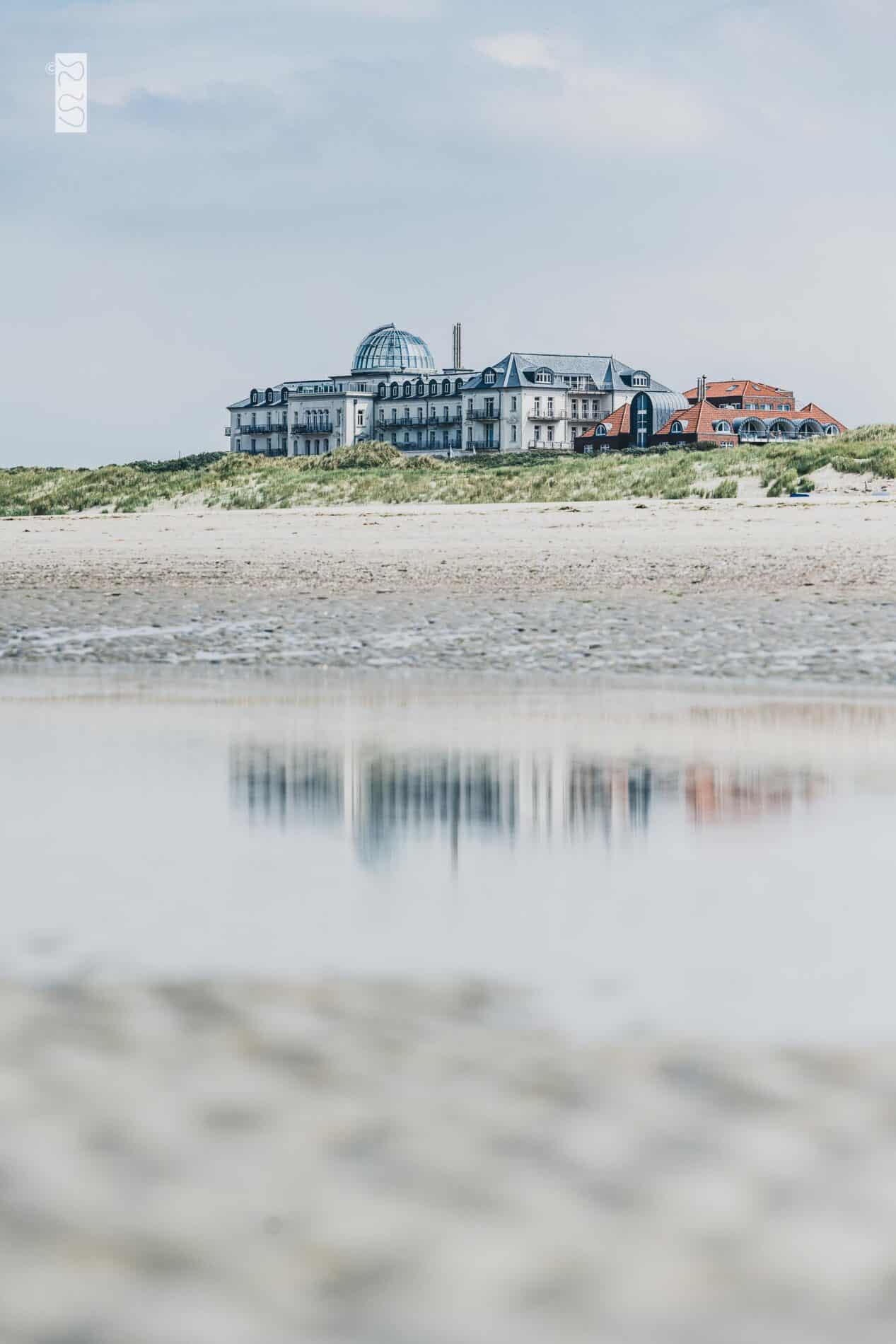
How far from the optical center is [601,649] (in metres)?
10.9

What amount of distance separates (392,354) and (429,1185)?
397 feet

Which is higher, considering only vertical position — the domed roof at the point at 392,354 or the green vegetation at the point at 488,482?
the domed roof at the point at 392,354

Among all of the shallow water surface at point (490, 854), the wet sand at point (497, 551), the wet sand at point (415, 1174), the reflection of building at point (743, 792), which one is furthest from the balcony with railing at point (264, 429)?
the wet sand at point (415, 1174)

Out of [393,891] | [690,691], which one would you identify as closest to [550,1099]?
[393,891]

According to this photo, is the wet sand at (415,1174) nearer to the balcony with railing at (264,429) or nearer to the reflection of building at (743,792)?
the reflection of building at (743,792)

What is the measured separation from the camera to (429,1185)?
2396 mm

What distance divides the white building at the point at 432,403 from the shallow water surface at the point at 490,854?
98.2m

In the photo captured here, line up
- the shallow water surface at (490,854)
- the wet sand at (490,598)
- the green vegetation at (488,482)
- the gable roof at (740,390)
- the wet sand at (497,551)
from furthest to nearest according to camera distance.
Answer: the gable roof at (740,390) < the green vegetation at (488,482) < the wet sand at (497,551) < the wet sand at (490,598) < the shallow water surface at (490,854)

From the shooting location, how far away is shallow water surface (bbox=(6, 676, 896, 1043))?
3.63 metres

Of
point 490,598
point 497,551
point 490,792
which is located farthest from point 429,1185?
point 497,551

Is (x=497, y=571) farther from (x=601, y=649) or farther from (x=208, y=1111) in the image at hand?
(x=208, y=1111)

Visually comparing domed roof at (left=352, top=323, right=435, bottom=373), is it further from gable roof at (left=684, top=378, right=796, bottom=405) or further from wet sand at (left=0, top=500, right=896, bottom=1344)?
wet sand at (left=0, top=500, right=896, bottom=1344)

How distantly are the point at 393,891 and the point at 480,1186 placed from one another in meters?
2.01

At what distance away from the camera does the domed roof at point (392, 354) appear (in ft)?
397
